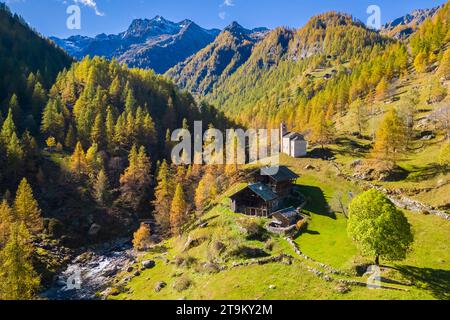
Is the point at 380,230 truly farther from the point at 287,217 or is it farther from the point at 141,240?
the point at 141,240

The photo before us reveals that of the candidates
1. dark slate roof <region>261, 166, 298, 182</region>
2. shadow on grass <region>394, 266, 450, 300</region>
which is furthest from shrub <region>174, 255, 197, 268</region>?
shadow on grass <region>394, 266, 450, 300</region>

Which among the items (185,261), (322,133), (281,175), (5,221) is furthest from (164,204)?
(322,133)

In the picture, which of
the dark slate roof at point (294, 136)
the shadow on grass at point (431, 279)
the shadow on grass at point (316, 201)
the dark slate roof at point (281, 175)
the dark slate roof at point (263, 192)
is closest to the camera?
the shadow on grass at point (431, 279)

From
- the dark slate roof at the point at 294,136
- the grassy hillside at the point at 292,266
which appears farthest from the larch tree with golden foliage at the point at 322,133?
the grassy hillside at the point at 292,266

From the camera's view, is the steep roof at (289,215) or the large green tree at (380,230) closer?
the large green tree at (380,230)

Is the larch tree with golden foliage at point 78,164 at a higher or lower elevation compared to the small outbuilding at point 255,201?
higher

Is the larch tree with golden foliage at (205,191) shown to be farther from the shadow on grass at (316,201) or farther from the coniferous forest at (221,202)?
the shadow on grass at (316,201)

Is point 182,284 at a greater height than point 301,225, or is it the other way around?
point 301,225
